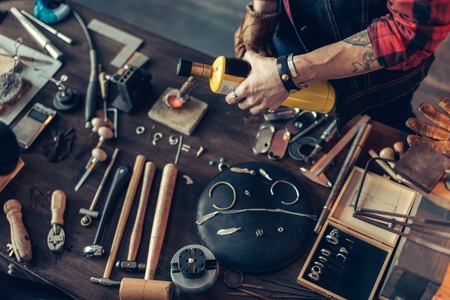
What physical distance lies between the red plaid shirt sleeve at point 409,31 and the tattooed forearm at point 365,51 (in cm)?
3

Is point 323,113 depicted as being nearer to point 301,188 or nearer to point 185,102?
point 301,188

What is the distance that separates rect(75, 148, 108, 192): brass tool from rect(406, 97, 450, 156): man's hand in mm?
810

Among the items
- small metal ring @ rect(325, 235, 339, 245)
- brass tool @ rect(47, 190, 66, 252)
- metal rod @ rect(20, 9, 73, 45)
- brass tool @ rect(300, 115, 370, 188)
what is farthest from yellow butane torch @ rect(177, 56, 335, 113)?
metal rod @ rect(20, 9, 73, 45)

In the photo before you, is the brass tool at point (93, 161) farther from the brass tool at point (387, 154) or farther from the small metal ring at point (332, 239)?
the brass tool at point (387, 154)

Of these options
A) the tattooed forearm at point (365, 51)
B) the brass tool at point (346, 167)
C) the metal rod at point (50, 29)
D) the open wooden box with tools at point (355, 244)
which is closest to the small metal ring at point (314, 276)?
the open wooden box with tools at point (355, 244)

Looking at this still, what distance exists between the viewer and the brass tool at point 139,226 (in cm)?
115

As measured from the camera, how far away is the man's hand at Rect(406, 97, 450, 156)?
3.92 ft

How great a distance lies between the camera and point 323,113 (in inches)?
54.0

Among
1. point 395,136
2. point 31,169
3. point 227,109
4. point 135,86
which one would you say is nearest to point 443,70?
point 395,136

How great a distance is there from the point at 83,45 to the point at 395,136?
1.00 meters

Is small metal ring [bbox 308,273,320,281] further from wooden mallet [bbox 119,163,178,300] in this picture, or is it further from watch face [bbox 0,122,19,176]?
watch face [bbox 0,122,19,176]

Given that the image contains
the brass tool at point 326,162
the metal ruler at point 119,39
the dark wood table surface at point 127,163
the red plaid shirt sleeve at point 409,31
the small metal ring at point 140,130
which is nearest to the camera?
the red plaid shirt sleeve at point 409,31

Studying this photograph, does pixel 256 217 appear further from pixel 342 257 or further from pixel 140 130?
pixel 140 130

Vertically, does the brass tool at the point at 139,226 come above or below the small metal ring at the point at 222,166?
below
